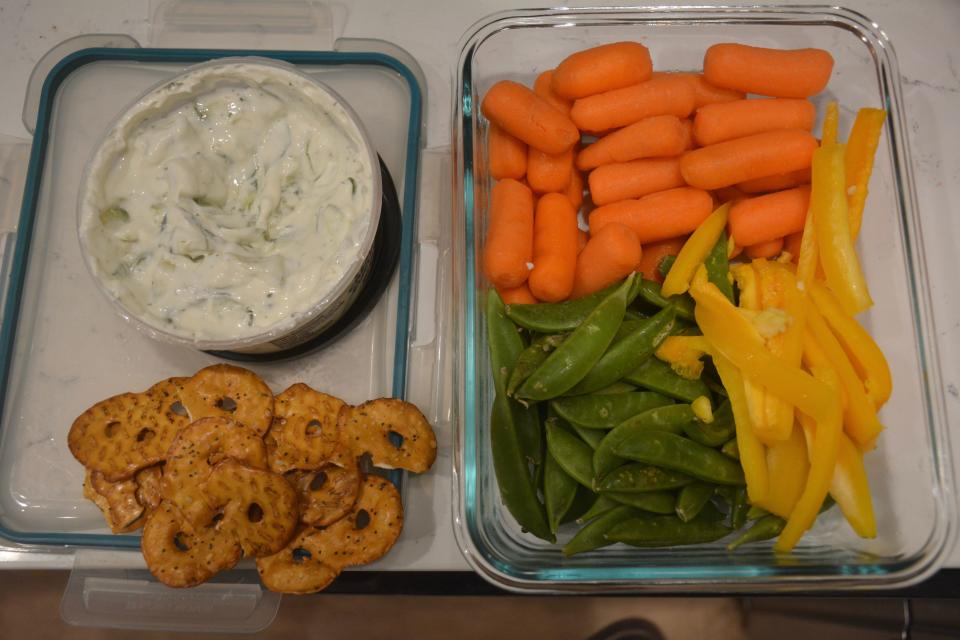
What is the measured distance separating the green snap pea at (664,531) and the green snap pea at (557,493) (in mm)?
70

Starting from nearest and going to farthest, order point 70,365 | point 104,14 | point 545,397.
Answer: point 545,397 < point 70,365 < point 104,14

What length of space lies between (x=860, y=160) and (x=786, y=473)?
47cm

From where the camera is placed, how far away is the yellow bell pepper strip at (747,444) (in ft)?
3.11

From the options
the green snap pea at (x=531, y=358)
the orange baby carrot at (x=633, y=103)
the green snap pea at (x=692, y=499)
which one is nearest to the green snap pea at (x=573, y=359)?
the green snap pea at (x=531, y=358)

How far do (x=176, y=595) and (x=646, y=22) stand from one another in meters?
1.18

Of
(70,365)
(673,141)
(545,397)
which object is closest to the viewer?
(545,397)

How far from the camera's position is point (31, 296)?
→ 1.20 metres

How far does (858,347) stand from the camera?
970mm

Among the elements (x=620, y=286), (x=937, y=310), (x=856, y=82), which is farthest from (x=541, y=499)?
(x=856, y=82)

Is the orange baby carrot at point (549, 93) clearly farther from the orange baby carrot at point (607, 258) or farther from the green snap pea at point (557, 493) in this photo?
the green snap pea at point (557, 493)

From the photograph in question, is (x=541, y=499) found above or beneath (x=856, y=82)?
beneath

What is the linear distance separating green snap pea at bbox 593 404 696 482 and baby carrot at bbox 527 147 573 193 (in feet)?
1.25

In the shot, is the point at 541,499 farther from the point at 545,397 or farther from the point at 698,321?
the point at 698,321

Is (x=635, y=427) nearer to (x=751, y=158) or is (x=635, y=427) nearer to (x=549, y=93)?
A: (x=751, y=158)
